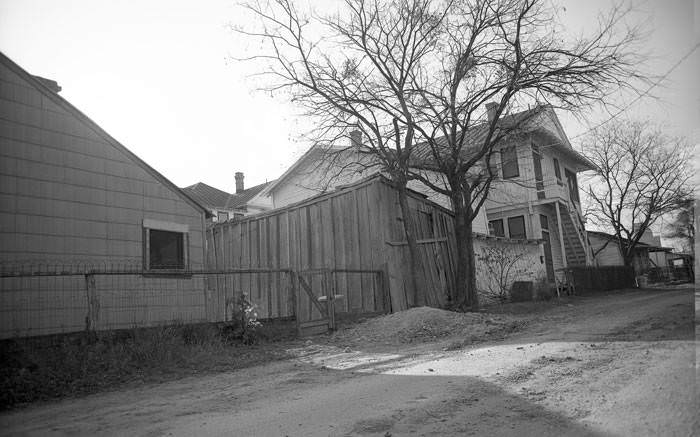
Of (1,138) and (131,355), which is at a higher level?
(1,138)

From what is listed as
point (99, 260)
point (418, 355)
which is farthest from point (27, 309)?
point (418, 355)

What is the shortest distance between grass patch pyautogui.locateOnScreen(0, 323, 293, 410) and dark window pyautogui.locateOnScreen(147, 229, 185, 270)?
340 cm

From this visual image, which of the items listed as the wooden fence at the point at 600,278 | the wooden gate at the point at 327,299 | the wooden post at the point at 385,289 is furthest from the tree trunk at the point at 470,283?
the wooden fence at the point at 600,278

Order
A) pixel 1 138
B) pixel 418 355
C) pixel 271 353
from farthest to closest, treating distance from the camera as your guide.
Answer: pixel 1 138
pixel 271 353
pixel 418 355

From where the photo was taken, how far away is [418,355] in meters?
7.99

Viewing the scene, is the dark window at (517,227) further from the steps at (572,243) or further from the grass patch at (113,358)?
the grass patch at (113,358)

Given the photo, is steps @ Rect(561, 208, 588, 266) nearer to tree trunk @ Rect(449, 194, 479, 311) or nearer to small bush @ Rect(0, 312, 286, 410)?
tree trunk @ Rect(449, 194, 479, 311)

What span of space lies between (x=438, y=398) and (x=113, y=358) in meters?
5.00

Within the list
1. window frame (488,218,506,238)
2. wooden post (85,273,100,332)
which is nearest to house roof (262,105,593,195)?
window frame (488,218,506,238)

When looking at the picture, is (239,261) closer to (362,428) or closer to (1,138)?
(1,138)

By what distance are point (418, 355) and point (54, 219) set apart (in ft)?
25.0

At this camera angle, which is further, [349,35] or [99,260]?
[349,35]

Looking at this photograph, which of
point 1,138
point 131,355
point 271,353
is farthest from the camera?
point 1,138

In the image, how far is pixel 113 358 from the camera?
726 centimetres
